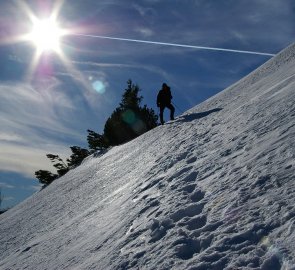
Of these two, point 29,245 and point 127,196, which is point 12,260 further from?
point 127,196

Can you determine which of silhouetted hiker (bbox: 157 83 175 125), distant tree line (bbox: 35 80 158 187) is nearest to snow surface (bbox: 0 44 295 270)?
silhouetted hiker (bbox: 157 83 175 125)

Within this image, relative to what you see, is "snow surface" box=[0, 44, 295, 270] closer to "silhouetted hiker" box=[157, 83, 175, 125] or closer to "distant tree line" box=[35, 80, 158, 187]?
"silhouetted hiker" box=[157, 83, 175, 125]

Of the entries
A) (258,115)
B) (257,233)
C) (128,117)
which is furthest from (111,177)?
(128,117)

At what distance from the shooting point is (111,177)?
501 inches

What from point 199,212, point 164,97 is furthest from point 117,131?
point 199,212

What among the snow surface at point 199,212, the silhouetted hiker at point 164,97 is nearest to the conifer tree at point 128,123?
the silhouetted hiker at point 164,97

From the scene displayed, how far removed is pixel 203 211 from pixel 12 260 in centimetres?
560

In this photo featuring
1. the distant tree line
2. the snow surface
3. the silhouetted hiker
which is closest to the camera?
the snow surface

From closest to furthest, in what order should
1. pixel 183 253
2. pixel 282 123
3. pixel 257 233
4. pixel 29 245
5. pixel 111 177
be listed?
pixel 257 233 < pixel 183 253 < pixel 282 123 < pixel 29 245 < pixel 111 177

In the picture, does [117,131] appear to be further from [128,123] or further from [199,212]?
[199,212]

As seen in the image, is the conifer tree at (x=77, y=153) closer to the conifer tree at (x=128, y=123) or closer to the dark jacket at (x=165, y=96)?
the conifer tree at (x=128, y=123)

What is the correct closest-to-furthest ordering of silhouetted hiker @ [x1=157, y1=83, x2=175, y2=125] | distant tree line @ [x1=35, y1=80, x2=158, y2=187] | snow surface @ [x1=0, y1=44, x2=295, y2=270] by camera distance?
snow surface @ [x1=0, y1=44, x2=295, y2=270], silhouetted hiker @ [x1=157, y1=83, x2=175, y2=125], distant tree line @ [x1=35, y1=80, x2=158, y2=187]

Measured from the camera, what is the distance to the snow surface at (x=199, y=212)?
4.15m

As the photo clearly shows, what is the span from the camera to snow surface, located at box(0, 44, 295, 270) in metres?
4.15
